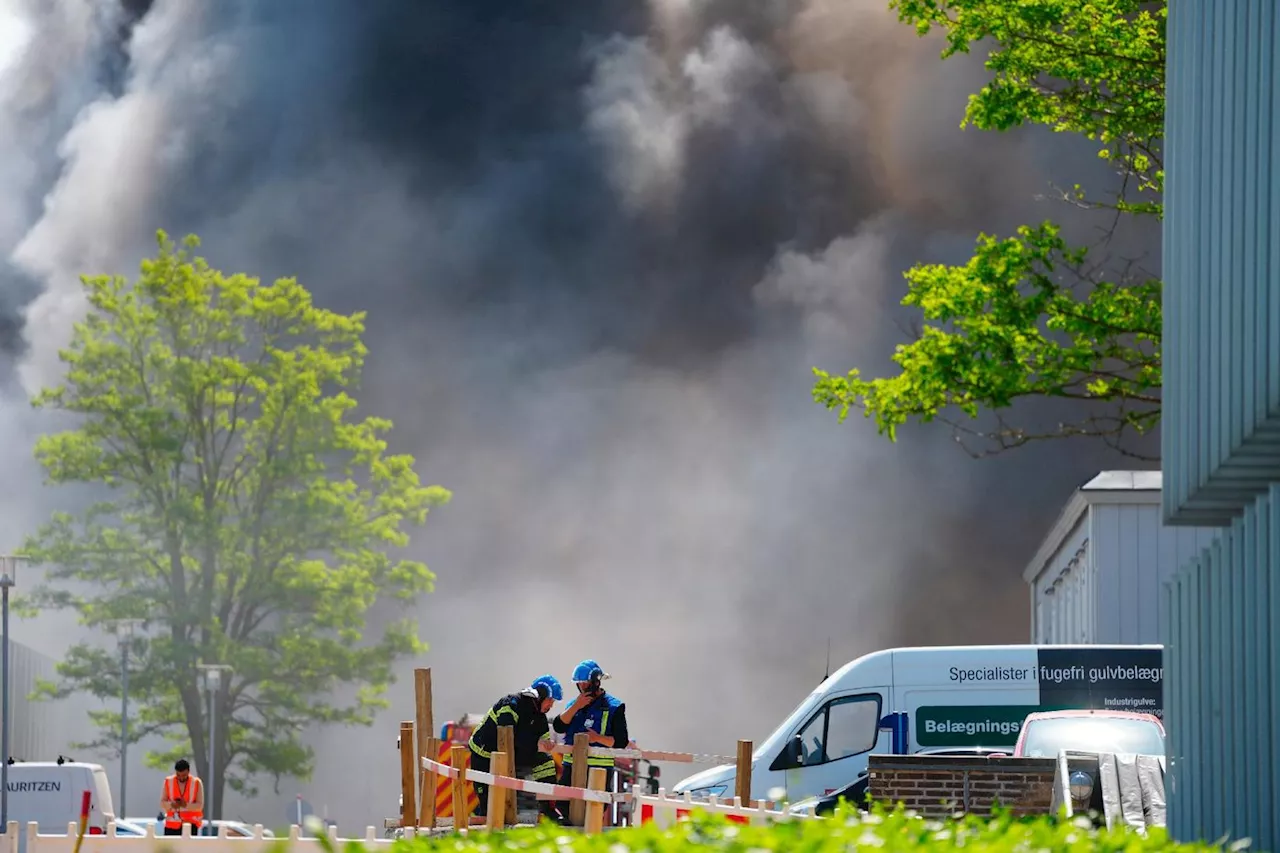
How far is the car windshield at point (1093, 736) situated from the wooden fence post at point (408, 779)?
6.15 metres

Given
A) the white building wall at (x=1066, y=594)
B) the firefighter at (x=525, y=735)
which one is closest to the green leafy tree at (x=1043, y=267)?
the firefighter at (x=525, y=735)

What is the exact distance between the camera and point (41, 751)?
2044 inches

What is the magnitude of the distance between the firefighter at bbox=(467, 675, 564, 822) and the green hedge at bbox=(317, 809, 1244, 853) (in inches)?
318

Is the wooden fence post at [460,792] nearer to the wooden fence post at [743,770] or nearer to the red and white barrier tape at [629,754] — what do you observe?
the red and white barrier tape at [629,754]

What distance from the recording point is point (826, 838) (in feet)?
16.6

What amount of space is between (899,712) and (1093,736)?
2.58 m

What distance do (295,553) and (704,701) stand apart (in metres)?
20.8

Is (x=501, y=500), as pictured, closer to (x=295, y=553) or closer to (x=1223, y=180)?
(x=295, y=553)

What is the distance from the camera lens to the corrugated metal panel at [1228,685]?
7637 millimetres

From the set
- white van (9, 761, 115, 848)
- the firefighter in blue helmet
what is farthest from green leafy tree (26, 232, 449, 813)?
the firefighter in blue helmet

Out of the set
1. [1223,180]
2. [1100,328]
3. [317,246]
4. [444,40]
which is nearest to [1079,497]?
[1100,328]

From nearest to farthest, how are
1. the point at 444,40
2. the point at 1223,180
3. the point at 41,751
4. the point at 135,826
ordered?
the point at 1223,180
the point at 135,826
the point at 41,751
the point at 444,40

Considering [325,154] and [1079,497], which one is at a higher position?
[325,154]

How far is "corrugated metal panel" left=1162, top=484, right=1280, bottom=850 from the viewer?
25.1ft
